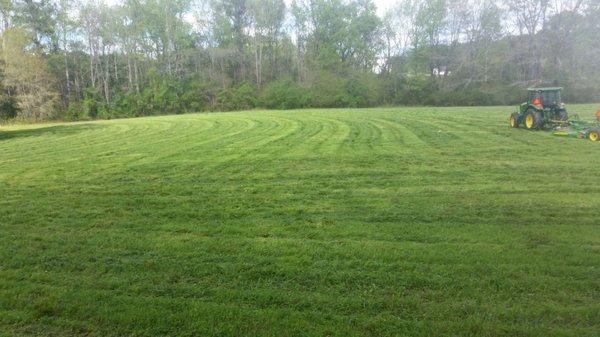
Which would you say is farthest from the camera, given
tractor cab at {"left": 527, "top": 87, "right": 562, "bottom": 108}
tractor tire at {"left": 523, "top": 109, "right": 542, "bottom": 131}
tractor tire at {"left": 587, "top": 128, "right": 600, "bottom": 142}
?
tractor cab at {"left": 527, "top": 87, "right": 562, "bottom": 108}

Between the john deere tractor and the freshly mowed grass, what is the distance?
5.04 m

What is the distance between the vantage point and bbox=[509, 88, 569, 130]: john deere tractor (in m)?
15.1

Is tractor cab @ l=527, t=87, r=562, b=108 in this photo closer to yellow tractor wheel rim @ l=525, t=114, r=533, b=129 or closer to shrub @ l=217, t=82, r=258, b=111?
yellow tractor wheel rim @ l=525, t=114, r=533, b=129

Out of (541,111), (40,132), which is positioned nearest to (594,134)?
(541,111)

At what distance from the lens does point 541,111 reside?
1527 centimetres

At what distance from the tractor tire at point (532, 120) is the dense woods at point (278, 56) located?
84.9ft

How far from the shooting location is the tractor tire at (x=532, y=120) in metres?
15.1

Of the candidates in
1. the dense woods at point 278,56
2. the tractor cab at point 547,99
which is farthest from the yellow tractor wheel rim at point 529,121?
the dense woods at point 278,56

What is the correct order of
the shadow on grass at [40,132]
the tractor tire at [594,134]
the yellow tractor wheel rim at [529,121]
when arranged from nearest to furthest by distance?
1. the tractor tire at [594,134]
2. the yellow tractor wheel rim at [529,121]
3. the shadow on grass at [40,132]

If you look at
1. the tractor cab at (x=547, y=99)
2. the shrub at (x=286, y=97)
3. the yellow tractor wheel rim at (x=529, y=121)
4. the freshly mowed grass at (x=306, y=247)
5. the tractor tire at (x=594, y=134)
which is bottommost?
the freshly mowed grass at (x=306, y=247)

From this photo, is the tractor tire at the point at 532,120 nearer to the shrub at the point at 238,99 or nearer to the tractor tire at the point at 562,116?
the tractor tire at the point at 562,116

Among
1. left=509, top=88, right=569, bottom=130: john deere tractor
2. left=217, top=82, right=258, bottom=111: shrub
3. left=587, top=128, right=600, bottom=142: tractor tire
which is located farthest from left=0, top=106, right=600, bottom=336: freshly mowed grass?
left=217, top=82, right=258, bottom=111: shrub

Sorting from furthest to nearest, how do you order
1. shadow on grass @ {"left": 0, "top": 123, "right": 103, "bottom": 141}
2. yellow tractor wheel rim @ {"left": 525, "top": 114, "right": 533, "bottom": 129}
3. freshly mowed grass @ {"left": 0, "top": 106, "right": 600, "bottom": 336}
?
shadow on grass @ {"left": 0, "top": 123, "right": 103, "bottom": 141} < yellow tractor wheel rim @ {"left": 525, "top": 114, "right": 533, "bottom": 129} < freshly mowed grass @ {"left": 0, "top": 106, "right": 600, "bottom": 336}

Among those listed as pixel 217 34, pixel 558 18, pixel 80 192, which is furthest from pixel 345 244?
pixel 217 34
